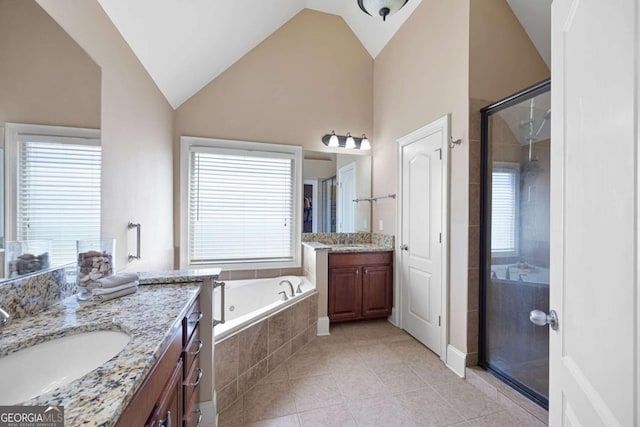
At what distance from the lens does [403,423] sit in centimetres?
166

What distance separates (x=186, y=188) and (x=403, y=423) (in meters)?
2.86

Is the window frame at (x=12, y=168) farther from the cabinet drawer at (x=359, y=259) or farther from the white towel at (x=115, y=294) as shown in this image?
the cabinet drawer at (x=359, y=259)

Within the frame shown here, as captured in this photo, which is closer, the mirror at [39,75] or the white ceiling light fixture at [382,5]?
the mirror at [39,75]

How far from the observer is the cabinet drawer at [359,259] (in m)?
2.93

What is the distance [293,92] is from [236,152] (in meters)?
1.00

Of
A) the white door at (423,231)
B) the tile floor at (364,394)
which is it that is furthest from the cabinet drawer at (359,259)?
the tile floor at (364,394)

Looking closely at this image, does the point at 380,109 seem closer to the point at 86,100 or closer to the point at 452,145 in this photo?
the point at 452,145

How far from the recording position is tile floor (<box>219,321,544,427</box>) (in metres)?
1.68

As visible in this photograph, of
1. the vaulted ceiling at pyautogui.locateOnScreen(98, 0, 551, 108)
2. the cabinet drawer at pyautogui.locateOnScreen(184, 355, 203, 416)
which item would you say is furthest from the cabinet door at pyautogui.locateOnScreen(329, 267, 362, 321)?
the vaulted ceiling at pyautogui.locateOnScreen(98, 0, 551, 108)

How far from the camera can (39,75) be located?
3.44 ft

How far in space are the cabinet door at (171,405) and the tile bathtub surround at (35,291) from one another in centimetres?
57

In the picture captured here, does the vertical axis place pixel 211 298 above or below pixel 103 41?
below

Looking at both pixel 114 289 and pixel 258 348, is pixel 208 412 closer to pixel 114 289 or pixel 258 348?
pixel 258 348

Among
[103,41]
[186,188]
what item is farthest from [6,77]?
[186,188]
